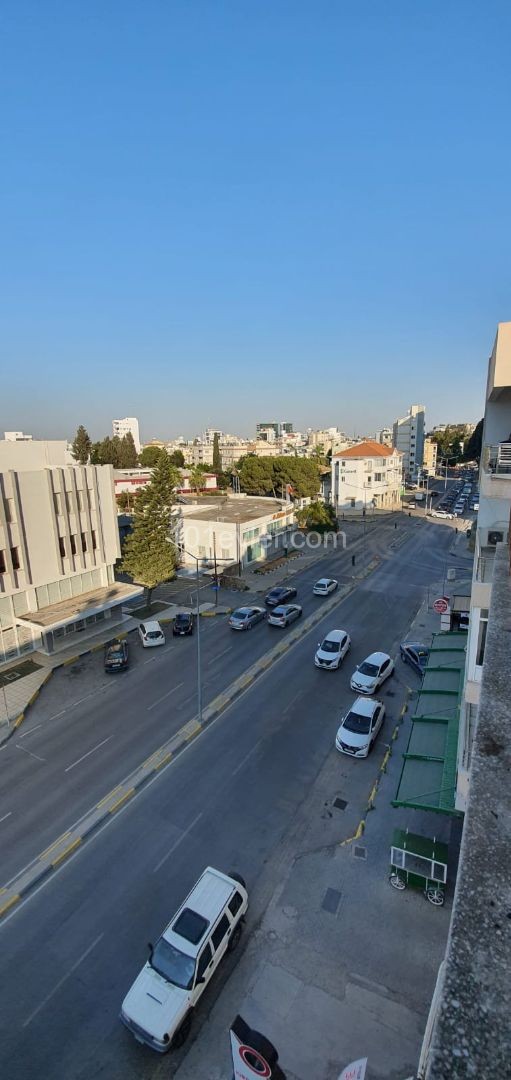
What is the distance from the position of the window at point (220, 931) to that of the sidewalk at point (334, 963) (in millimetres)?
799

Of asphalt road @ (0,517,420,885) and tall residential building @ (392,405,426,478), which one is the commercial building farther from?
tall residential building @ (392,405,426,478)

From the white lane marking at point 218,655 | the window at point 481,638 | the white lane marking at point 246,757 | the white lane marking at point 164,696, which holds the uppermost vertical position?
the window at point 481,638

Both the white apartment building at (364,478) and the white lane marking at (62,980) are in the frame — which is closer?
the white lane marking at (62,980)

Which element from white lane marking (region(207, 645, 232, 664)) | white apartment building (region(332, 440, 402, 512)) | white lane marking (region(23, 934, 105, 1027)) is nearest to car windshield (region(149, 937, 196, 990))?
white lane marking (region(23, 934, 105, 1027))

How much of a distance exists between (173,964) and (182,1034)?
103cm

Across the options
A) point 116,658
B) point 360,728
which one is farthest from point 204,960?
point 116,658

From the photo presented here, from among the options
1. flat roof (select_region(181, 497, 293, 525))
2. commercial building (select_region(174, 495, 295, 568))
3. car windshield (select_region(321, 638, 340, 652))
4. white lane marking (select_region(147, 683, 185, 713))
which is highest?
flat roof (select_region(181, 497, 293, 525))

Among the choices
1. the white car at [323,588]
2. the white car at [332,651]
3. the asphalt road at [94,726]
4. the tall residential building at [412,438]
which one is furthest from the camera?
the tall residential building at [412,438]

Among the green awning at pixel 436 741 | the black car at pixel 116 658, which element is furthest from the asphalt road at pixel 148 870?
the black car at pixel 116 658

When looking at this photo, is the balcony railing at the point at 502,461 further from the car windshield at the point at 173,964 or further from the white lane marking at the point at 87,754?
the white lane marking at the point at 87,754

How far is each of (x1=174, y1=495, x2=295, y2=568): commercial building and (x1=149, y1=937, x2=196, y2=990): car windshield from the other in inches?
1125

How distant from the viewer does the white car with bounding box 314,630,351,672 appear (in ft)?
75.0

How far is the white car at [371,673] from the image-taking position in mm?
20719

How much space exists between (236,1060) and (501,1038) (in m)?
7.77
